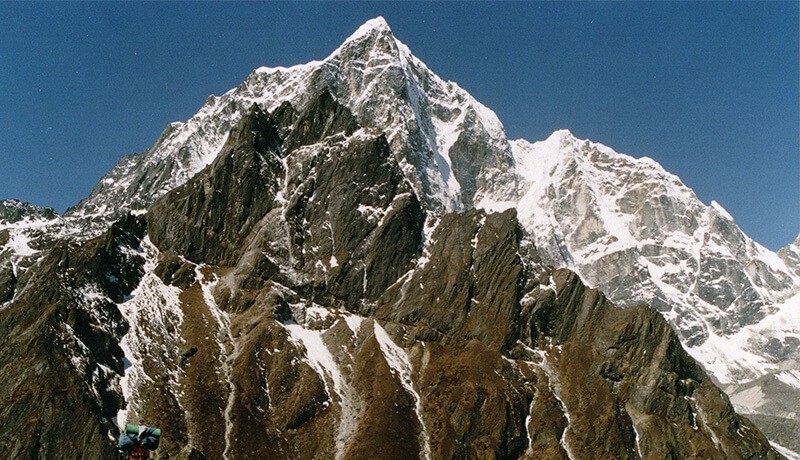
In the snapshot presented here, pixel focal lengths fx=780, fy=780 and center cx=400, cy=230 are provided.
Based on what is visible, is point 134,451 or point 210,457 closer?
point 134,451

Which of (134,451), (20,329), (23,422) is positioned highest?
(20,329)

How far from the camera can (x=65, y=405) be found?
575ft

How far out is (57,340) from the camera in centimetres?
19038

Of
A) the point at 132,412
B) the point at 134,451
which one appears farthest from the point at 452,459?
the point at 134,451

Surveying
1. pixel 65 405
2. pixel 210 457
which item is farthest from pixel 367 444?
pixel 65 405

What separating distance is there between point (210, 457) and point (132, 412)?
877 inches

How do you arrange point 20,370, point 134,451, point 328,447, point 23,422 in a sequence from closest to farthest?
point 134,451, point 23,422, point 20,370, point 328,447

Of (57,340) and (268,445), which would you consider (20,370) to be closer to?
(57,340)

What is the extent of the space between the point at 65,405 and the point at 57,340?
21243 mm

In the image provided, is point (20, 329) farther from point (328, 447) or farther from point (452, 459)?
point (452, 459)

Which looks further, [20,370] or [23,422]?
[20,370]

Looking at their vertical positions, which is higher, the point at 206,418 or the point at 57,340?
the point at 57,340

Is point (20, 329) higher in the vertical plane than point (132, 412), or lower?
higher

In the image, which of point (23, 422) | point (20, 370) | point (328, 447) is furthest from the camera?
point (328, 447)
